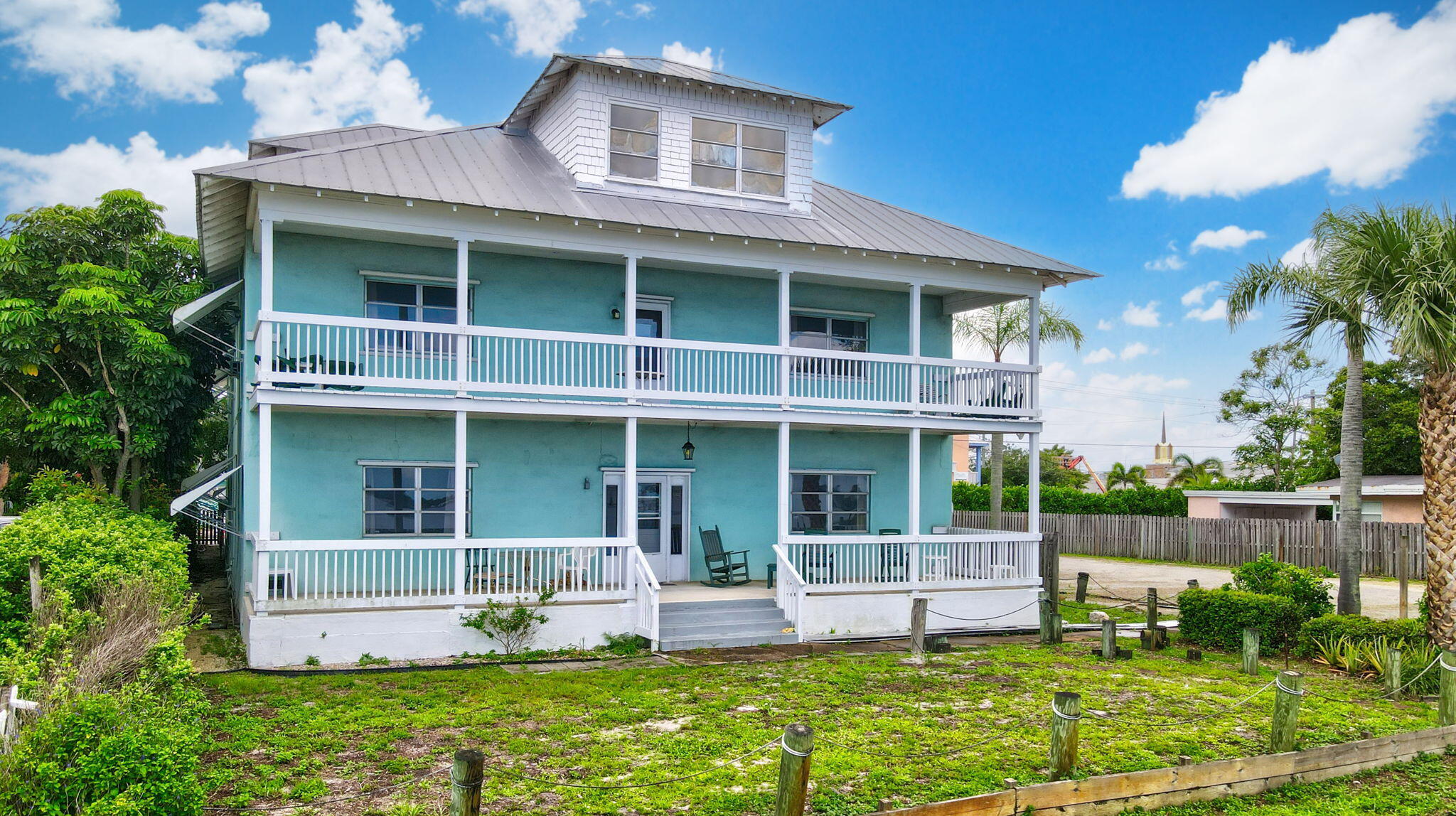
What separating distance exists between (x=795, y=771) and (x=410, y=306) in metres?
10.5

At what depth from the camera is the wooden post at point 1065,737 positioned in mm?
7430

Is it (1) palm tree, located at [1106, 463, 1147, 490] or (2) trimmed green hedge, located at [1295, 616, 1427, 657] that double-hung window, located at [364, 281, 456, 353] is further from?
(1) palm tree, located at [1106, 463, 1147, 490]

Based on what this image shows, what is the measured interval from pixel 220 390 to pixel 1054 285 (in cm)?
1635

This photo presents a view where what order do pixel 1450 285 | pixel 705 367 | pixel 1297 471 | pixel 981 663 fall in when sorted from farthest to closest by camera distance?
pixel 1297 471 < pixel 705 367 < pixel 981 663 < pixel 1450 285

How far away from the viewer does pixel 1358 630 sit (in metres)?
12.7

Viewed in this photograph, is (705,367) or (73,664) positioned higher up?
(705,367)

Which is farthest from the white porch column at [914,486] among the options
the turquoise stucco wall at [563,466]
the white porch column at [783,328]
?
the white porch column at [783,328]

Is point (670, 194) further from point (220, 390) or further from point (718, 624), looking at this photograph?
point (220, 390)

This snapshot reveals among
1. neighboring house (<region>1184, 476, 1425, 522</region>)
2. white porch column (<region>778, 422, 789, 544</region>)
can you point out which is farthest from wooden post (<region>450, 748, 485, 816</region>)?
neighboring house (<region>1184, 476, 1425, 522</region>)

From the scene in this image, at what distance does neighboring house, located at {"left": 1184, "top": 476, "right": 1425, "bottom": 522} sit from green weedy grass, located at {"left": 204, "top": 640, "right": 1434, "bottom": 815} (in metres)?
19.7

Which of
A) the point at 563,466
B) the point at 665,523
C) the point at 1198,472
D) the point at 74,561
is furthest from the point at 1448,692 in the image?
the point at 1198,472

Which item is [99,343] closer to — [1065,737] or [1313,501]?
[1065,737]

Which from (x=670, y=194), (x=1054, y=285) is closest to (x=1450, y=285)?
(x=1054, y=285)

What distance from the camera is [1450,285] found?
1158 cm
